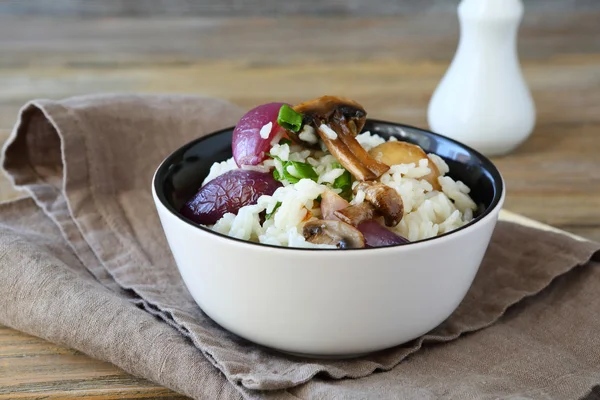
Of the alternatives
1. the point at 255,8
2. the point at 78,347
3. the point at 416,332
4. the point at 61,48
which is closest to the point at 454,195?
the point at 416,332

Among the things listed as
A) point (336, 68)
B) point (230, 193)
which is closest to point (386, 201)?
point (230, 193)

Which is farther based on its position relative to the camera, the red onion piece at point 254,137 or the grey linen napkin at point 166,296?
the red onion piece at point 254,137

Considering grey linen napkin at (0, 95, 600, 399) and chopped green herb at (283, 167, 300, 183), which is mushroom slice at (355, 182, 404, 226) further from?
grey linen napkin at (0, 95, 600, 399)

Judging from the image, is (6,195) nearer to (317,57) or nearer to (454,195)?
(454,195)

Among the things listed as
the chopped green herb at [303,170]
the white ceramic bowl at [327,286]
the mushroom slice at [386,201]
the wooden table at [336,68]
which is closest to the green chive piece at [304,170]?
the chopped green herb at [303,170]

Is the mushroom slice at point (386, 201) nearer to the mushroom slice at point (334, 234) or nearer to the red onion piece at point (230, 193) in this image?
the mushroom slice at point (334, 234)
